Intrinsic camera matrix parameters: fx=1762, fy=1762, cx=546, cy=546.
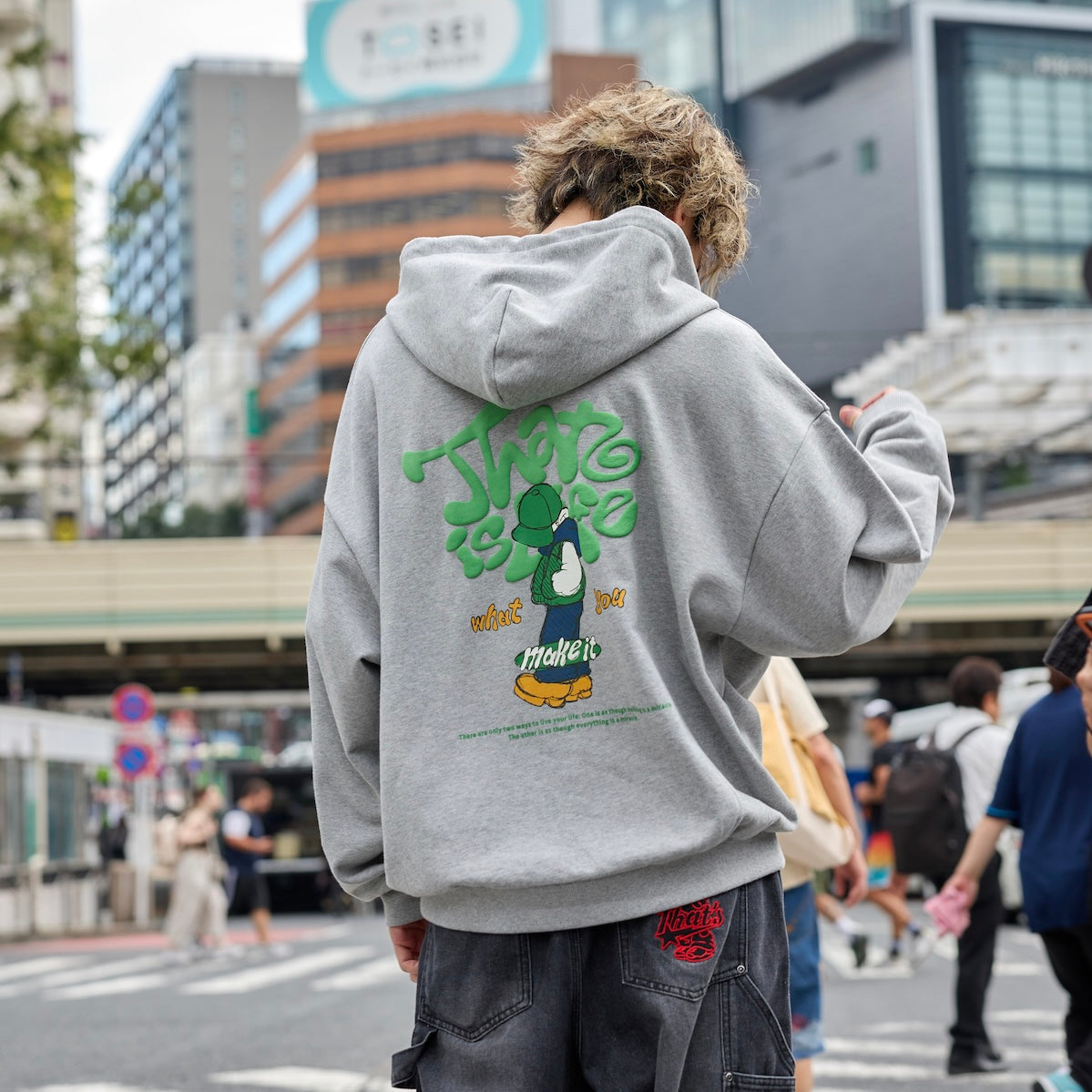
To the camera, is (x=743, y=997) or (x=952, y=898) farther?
(x=952, y=898)

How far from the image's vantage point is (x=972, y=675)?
26.7 feet

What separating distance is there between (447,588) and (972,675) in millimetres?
6434

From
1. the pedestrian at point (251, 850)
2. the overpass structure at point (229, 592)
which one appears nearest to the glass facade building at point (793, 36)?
the overpass structure at point (229, 592)

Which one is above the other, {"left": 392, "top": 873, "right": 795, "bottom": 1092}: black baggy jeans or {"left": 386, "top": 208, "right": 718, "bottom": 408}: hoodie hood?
{"left": 386, "top": 208, "right": 718, "bottom": 408}: hoodie hood

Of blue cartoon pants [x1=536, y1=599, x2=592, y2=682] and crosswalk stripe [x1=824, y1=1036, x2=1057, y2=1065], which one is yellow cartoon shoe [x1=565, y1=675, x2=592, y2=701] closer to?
blue cartoon pants [x1=536, y1=599, x2=592, y2=682]

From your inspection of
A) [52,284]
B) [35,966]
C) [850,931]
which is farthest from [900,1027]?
[52,284]

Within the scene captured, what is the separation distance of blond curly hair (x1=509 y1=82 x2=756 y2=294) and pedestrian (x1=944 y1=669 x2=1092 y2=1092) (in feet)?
10.4

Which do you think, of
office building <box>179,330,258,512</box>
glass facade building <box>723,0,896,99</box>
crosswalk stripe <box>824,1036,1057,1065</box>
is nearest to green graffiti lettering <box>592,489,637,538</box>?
crosswalk stripe <box>824,1036,1057,1065</box>

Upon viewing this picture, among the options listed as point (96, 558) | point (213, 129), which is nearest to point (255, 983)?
point (96, 558)

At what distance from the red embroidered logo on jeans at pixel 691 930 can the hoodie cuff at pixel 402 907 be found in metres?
0.35

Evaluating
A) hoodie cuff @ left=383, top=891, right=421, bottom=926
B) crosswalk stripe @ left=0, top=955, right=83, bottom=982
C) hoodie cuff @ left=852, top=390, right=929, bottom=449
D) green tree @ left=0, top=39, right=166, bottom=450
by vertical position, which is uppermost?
green tree @ left=0, top=39, right=166, bottom=450

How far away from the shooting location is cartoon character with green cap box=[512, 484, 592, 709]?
6.55 feet

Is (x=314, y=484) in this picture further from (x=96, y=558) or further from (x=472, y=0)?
(x=96, y=558)

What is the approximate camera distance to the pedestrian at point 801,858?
4.73 m
